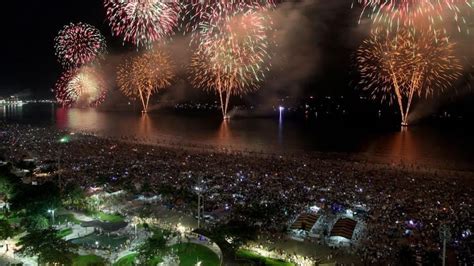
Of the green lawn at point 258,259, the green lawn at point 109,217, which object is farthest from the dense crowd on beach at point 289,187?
the green lawn at point 109,217

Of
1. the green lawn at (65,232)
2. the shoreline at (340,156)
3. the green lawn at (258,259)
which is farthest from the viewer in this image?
the shoreline at (340,156)

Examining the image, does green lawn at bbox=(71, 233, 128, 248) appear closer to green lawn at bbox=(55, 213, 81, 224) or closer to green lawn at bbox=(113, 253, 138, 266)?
green lawn at bbox=(113, 253, 138, 266)

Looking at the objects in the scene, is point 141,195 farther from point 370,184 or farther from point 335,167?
point 335,167

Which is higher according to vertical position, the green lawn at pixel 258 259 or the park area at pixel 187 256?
the park area at pixel 187 256

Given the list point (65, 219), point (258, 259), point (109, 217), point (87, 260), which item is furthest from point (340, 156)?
point (87, 260)

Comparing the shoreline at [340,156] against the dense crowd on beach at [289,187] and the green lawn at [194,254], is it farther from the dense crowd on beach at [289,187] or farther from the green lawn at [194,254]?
the green lawn at [194,254]

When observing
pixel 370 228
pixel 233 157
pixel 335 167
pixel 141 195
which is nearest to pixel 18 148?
pixel 233 157

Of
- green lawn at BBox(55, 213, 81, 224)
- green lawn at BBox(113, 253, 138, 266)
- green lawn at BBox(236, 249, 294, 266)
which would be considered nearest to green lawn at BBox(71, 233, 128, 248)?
green lawn at BBox(113, 253, 138, 266)

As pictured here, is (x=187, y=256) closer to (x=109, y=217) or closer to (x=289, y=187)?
(x=109, y=217)
